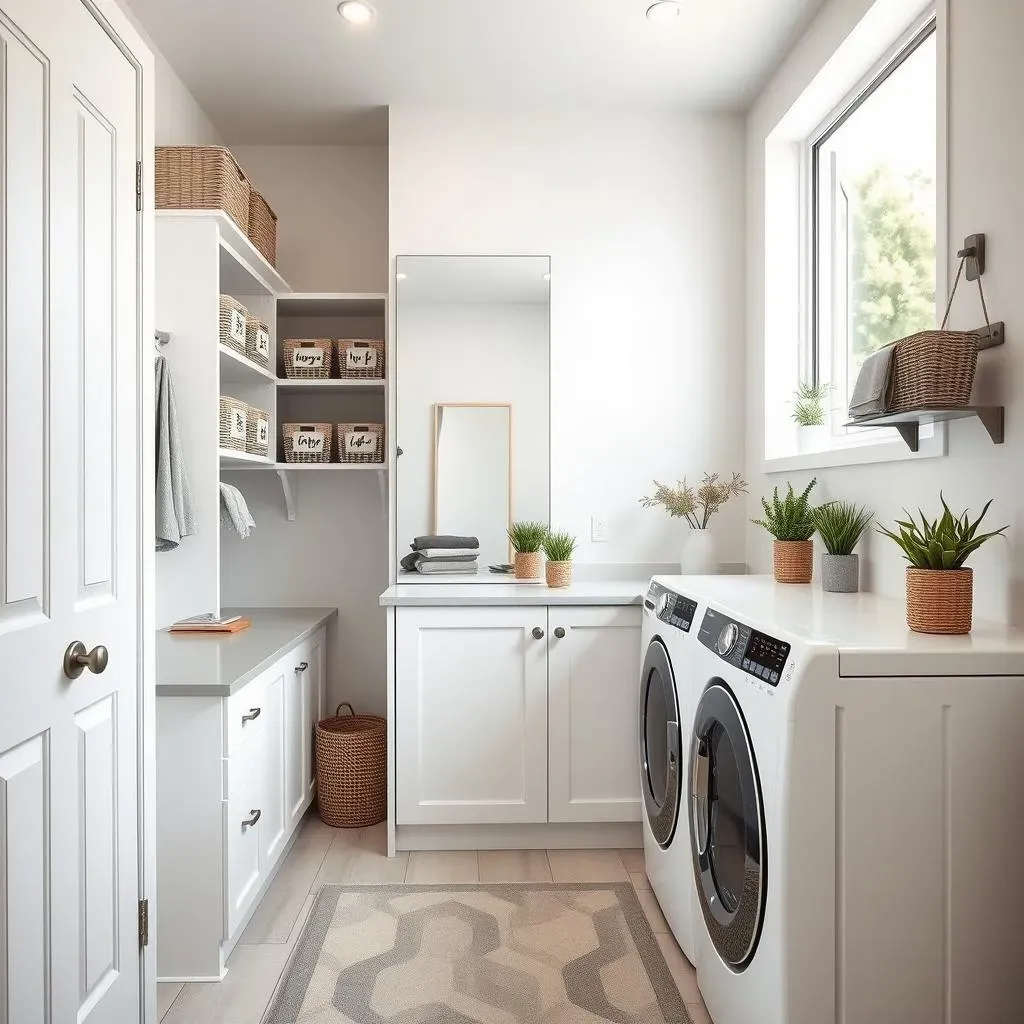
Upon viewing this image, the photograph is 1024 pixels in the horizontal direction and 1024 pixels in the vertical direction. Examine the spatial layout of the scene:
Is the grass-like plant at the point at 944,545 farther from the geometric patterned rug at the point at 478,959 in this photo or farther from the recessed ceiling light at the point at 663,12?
the recessed ceiling light at the point at 663,12

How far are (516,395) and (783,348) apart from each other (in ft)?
3.27

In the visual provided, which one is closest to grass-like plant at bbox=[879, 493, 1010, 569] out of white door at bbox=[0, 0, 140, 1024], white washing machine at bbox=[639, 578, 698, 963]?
white washing machine at bbox=[639, 578, 698, 963]

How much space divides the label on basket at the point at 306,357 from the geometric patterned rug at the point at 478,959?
1.86m

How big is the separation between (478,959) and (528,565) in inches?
54.4

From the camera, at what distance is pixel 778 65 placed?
9.35ft

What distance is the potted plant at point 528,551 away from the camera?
3107 mm

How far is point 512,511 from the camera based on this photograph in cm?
320

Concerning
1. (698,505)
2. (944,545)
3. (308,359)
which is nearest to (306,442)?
(308,359)

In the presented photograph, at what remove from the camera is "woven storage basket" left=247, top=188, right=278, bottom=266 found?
9.86 ft

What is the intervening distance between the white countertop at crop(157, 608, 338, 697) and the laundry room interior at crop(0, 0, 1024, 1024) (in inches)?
1.0

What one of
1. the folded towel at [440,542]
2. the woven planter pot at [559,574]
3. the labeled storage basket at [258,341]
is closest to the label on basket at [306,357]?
the labeled storage basket at [258,341]

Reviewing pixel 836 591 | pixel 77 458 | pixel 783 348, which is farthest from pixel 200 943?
pixel 783 348

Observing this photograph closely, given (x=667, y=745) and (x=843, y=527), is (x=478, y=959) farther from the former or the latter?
(x=843, y=527)

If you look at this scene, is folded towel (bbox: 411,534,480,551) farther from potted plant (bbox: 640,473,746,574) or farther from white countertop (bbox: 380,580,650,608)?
potted plant (bbox: 640,473,746,574)
